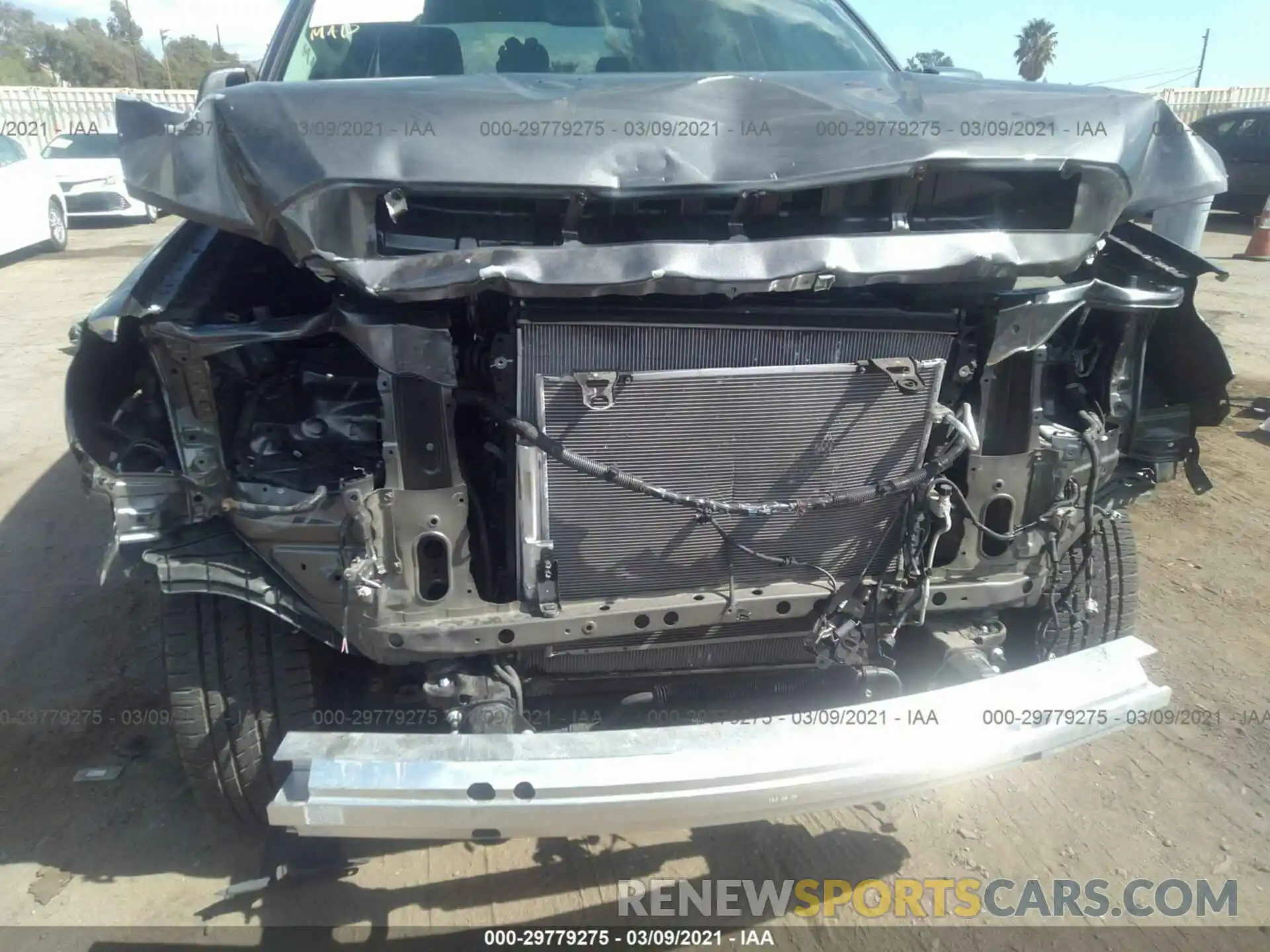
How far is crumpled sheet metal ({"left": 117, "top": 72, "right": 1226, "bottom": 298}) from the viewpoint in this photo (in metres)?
1.76

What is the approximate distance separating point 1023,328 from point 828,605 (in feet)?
2.55

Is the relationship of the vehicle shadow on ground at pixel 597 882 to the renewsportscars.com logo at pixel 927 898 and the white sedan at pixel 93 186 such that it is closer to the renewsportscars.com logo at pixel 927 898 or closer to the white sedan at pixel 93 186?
the renewsportscars.com logo at pixel 927 898

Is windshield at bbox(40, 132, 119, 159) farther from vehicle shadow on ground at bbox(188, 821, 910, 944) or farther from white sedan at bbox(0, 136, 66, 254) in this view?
vehicle shadow on ground at bbox(188, 821, 910, 944)

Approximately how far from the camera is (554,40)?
10.3 feet

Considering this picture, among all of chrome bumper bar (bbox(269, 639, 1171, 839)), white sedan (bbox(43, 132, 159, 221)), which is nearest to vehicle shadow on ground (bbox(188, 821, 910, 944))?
chrome bumper bar (bbox(269, 639, 1171, 839))

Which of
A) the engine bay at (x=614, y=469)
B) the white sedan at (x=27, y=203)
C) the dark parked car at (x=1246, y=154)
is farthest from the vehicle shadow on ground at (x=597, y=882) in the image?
the dark parked car at (x=1246, y=154)

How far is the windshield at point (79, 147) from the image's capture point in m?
14.5

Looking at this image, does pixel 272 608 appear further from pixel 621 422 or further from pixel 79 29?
pixel 79 29

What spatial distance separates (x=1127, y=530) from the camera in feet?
9.25

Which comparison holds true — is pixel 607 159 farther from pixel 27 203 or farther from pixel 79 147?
pixel 79 147

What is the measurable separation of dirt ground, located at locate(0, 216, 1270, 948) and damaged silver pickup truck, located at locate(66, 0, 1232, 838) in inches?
13.6

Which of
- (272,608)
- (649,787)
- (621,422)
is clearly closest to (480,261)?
(621,422)

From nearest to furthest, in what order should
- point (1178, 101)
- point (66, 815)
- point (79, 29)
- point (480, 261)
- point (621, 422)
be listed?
1. point (480, 261)
2. point (621, 422)
3. point (66, 815)
4. point (1178, 101)
5. point (79, 29)

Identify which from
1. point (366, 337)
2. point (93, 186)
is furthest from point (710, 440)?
point (93, 186)
